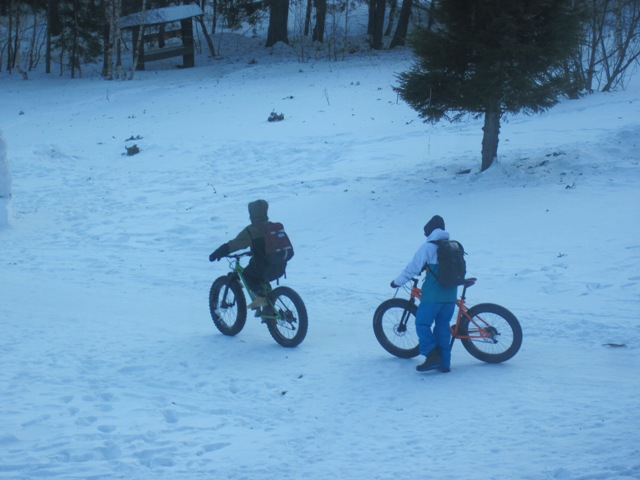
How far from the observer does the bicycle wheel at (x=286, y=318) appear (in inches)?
322

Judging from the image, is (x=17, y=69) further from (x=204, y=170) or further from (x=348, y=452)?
(x=348, y=452)

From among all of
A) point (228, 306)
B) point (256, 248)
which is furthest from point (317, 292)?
point (256, 248)

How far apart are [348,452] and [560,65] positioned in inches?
454

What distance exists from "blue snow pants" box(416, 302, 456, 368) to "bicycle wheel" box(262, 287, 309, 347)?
1450 millimetres

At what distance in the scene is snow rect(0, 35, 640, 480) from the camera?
566 centimetres

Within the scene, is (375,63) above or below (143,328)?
above

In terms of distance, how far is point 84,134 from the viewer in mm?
22984

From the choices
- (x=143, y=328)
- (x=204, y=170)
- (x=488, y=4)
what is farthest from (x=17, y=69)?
(x=143, y=328)

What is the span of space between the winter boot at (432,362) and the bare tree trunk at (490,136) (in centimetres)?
887

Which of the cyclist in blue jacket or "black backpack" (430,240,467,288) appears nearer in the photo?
"black backpack" (430,240,467,288)

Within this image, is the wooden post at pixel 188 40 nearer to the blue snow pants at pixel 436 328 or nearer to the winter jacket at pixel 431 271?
the winter jacket at pixel 431 271

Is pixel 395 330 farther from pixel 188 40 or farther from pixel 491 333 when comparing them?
pixel 188 40

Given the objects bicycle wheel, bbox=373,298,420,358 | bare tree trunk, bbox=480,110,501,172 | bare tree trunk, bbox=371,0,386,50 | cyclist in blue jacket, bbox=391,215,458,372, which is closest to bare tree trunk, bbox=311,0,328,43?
bare tree trunk, bbox=371,0,386,50

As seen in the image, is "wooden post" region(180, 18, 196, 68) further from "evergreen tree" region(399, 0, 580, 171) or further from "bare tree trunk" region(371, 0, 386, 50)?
"evergreen tree" region(399, 0, 580, 171)
